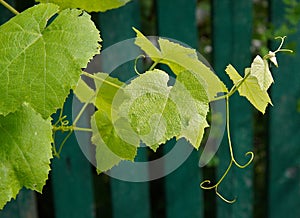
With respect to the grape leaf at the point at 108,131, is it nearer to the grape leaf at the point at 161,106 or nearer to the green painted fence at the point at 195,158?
the grape leaf at the point at 161,106

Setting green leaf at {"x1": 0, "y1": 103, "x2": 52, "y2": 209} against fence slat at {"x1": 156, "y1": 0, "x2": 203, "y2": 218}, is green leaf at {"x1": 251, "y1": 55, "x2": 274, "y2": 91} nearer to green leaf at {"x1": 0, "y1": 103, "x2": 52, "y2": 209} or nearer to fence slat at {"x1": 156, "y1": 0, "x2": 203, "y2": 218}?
green leaf at {"x1": 0, "y1": 103, "x2": 52, "y2": 209}

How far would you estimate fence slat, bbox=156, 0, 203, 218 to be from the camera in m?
1.68

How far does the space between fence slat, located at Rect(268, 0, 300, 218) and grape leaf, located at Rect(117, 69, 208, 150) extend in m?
1.37

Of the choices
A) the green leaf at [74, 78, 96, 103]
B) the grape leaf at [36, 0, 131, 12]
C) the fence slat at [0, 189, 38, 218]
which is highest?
the grape leaf at [36, 0, 131, 12]

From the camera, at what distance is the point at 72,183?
64.9 inches

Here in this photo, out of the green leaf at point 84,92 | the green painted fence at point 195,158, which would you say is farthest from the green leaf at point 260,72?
the green painted fence at point 195,158

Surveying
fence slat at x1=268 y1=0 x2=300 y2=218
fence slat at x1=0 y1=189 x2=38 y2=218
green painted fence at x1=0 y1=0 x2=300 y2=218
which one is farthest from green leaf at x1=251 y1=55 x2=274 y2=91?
fence slat at x1=268 y1=0 x2=300 y2=218

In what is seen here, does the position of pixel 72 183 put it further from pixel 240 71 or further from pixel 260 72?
pixel 260 72

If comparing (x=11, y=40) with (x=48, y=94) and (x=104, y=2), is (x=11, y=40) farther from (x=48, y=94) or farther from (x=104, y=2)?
(x=104, y=2)

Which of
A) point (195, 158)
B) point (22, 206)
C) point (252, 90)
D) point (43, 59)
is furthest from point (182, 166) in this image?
point (43, 59)

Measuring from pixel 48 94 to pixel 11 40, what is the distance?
2.4 inches

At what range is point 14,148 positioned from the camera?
1.87 feet

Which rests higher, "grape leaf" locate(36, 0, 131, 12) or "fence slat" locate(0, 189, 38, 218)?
"grape leaf" locate(36, 0, 131, 12)

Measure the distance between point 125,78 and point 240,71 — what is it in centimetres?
38
